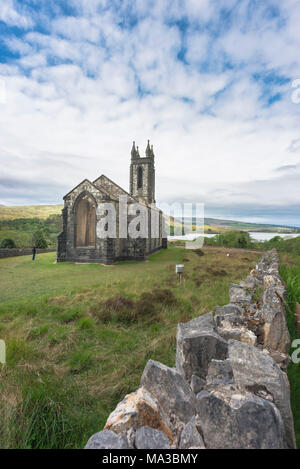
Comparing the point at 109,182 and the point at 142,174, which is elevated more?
the point at 142,174

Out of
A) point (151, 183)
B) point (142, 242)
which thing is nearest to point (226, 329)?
point (142, 242)

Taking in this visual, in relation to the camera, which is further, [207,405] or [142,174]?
[142,174]

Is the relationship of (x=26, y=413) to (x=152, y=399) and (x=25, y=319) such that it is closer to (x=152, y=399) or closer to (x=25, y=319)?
(x=152, y=399)

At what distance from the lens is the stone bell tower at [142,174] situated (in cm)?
2734

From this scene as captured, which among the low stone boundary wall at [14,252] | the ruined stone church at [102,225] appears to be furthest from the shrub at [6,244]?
the ruined stone church at [102,225]

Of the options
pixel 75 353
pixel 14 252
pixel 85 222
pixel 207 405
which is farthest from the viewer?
pixel 14 252

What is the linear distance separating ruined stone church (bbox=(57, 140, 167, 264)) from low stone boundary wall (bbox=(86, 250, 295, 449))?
49.1 ft

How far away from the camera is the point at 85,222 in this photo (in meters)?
19.7

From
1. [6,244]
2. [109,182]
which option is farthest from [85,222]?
[6,244]

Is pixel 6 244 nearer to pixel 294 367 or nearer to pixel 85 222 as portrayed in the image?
pixel 85 222

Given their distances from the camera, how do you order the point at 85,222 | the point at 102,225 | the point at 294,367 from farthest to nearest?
the point at 85,222
the point at 102,225
the point at 294,367

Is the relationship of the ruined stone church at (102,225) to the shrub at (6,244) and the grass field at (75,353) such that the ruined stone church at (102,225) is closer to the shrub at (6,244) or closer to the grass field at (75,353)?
the shrub at (6,244)

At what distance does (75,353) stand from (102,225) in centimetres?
1370

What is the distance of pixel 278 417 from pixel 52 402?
2.23m
